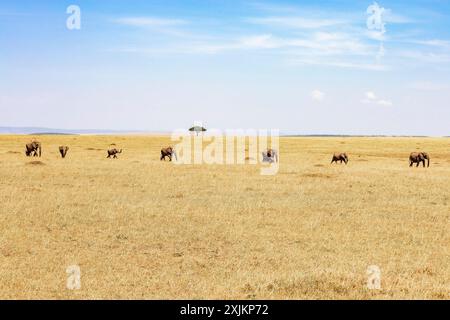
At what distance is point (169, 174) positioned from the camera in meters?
31.9

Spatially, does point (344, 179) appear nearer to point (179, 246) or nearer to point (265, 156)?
point (265, 156)

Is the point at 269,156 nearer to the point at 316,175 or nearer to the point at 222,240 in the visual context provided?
the point at 316,175

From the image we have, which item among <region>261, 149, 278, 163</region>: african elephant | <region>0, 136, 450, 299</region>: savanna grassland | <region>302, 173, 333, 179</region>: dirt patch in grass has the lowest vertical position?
<region>0, 136, 450, 299</region>: savanna grassland

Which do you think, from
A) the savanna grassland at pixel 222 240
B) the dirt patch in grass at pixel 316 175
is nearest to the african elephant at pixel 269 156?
the dirt patch in grass at pixel 316 175

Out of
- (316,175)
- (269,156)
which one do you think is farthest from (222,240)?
(269,156)

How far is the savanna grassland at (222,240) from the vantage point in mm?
10078

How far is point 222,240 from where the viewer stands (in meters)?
14.4

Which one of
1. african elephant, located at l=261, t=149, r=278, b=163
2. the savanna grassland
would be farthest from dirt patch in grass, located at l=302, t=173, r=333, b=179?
african elephant, located at l=261, t=149, r=278, b=163

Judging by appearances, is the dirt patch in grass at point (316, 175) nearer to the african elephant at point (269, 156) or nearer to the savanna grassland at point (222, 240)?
the savanna grassland at point (222, 240)

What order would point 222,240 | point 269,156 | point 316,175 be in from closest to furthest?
point 222,240 < point 316,175 < point 269,156

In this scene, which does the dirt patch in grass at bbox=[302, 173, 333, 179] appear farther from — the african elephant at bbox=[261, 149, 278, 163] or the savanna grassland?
the african elephant at bbox=[261, 149, 278, 163]

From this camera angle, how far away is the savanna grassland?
10078mm

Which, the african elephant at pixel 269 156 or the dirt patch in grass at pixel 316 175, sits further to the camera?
the african elephant at pixel 269 156
